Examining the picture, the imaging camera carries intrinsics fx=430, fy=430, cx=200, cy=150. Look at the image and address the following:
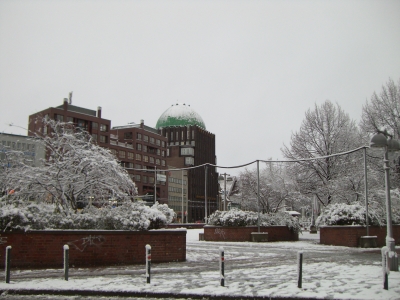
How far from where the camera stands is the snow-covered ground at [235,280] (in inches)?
380

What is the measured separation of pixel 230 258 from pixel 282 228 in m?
12.2

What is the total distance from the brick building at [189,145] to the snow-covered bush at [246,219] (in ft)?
365

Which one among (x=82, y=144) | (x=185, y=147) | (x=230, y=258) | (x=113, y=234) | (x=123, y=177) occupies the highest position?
(x=185, y=147)

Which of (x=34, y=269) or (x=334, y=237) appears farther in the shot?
(x=334, y=237)

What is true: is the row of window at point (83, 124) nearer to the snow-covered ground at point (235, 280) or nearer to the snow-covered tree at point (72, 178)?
the snow-covered tree at point (72, 178)

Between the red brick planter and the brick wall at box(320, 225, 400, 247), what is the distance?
12.1 feet

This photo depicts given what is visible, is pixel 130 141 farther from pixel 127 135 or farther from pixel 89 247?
pixel 89 247

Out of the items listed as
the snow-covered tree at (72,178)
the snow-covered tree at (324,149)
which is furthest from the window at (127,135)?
the snow-covered tree at (72,178)

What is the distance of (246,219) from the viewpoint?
27422 millimetres

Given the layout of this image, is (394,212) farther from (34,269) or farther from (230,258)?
(34,269)

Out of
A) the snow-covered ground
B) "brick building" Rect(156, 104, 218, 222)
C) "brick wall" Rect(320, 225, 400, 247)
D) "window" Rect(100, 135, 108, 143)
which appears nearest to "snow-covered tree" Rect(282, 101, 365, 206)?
"brick wall" Rect(320, 225, 400, 247)

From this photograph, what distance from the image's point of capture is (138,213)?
51.2ft

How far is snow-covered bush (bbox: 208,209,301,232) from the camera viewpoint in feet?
89.9

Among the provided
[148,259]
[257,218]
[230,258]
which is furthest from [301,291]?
[257,218]
